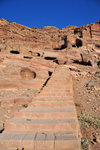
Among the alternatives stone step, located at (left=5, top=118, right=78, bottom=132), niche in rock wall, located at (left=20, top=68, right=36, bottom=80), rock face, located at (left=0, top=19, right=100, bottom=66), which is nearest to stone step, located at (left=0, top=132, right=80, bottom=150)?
stone step, located at (left=5, top=118, right=78, bottom=132)

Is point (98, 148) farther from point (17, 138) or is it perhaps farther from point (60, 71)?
Result: point (60, 71)

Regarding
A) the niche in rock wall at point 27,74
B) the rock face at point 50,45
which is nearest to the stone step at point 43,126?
the niche in rock wall at point 27,74

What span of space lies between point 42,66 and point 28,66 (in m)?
1.26

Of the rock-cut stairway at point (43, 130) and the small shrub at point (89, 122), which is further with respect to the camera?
the small shrub at point (89, 122)

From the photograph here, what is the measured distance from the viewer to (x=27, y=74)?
26.4ft

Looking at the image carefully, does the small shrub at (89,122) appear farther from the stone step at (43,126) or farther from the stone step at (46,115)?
the stone step at (43,126)

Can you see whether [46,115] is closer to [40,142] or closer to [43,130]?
[43,130]

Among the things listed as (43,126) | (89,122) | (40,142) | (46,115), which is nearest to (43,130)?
(43,126)

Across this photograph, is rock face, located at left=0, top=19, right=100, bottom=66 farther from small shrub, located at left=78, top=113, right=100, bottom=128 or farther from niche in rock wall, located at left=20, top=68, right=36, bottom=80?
small shrub, located at left=78, top=113, right=100, bottom=128

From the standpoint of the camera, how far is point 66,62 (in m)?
12.3

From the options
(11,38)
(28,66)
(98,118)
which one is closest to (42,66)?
(28,66)

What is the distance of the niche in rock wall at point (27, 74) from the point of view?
782 centimetres

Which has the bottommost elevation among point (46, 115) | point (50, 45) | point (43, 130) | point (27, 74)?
point (43, 130)

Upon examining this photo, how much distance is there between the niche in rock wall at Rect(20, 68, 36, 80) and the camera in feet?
25.7
